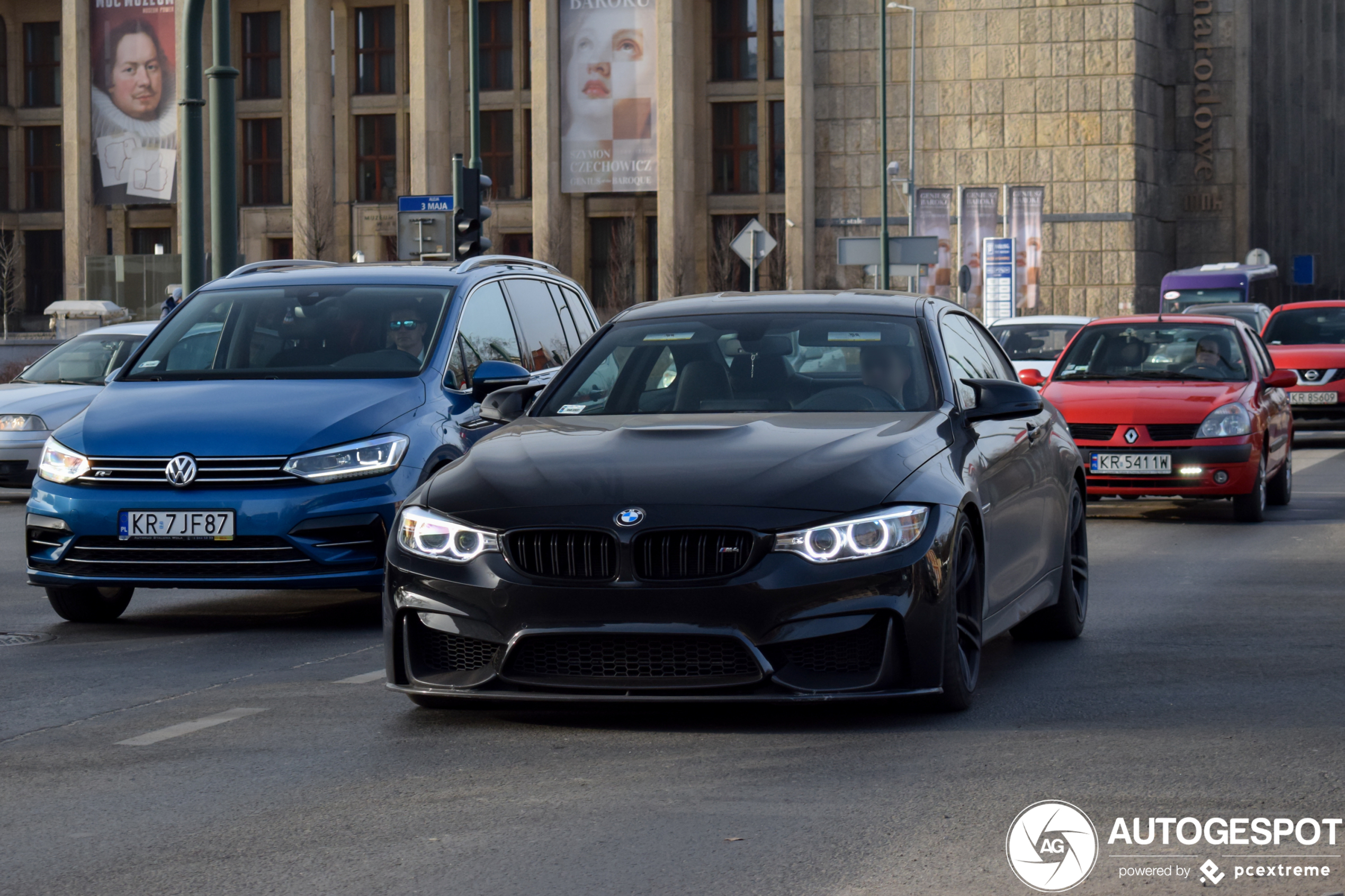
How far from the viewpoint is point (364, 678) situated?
7715 mm

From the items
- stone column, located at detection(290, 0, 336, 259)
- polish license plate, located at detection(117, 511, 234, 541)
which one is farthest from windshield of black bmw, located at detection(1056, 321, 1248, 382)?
stone column, located at detection(290, 0, 336, 259)

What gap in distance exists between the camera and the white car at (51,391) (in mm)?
17391

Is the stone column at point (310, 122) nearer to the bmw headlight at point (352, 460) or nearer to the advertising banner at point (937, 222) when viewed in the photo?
the advertising banner at point (937, 222)

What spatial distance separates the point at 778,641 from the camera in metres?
6.14

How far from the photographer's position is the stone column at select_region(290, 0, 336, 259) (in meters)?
74.8


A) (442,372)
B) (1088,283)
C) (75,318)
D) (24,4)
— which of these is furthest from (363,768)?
(24,4)

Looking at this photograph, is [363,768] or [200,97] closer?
[363,768]

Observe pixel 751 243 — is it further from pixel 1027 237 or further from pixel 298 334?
pixel 1027 237

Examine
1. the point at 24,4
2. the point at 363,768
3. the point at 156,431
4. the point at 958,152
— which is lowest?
the point at 363,768

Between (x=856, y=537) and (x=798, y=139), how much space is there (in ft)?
222

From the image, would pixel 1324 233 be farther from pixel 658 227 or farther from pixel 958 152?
pixel 658 227

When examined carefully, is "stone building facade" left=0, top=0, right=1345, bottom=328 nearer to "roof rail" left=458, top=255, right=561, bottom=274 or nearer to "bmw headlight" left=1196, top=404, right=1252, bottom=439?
"bmw headlight" left=1196, top=404, right=1252, bottom=439

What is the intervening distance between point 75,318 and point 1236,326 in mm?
53994

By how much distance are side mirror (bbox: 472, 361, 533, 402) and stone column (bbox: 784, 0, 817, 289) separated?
206 feet
